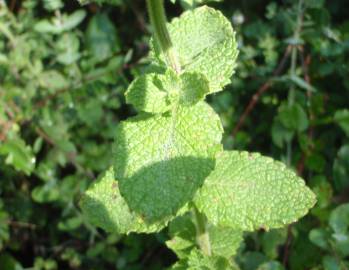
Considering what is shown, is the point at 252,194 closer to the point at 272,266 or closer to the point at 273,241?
the point at 272,266

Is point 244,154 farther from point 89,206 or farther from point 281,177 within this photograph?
point 89,206

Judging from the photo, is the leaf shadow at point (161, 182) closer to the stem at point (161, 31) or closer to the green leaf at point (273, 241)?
the stem at point (161, 31)

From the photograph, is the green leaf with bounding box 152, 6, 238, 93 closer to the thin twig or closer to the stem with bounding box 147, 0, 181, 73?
the stem with bounding box 147, 0, 181, 73

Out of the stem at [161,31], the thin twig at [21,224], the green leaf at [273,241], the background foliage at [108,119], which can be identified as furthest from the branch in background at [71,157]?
the stem at [161,31]

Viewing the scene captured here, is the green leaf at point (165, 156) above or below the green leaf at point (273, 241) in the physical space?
above

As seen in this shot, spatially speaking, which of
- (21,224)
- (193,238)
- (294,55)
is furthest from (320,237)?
(21,224)

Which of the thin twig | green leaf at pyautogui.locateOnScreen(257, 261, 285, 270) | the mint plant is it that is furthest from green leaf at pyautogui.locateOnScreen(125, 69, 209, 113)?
the thin twig

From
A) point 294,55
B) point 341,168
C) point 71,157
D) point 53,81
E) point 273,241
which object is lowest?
point 273,241
